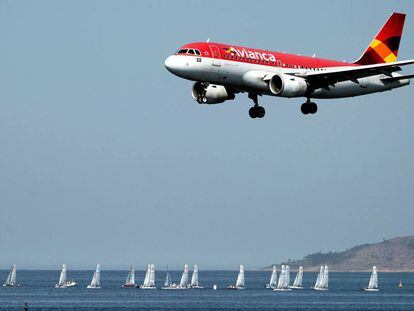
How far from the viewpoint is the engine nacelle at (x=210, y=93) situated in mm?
92500

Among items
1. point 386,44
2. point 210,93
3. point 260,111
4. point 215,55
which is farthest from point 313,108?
point 215,55

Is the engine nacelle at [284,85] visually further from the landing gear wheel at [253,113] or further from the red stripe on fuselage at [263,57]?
the landing gear wheel at [253,113]

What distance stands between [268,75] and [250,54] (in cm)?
258

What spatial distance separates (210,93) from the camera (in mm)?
92438

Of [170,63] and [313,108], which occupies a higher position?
[313,108]

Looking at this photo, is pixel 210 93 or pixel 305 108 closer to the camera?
pixel 210 93

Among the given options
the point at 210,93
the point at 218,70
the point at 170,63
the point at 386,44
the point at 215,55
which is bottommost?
the point at 210,93

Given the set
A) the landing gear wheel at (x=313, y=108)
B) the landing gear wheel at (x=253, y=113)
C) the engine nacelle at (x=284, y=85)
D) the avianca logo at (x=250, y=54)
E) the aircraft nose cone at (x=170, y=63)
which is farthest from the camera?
the landing gear wheel at (x=313, y=108)

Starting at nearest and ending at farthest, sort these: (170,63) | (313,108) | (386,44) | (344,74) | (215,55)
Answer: (170,63) → (215,55) → (344,74) → (313,108) → (386,44)

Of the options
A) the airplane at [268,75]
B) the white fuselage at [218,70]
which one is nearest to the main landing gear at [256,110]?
the airplane at [268,75]

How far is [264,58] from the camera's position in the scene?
93.6 metres

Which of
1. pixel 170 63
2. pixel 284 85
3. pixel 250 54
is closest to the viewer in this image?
pixel 170 63

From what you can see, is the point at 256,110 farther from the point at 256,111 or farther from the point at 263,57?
the point at 263,57

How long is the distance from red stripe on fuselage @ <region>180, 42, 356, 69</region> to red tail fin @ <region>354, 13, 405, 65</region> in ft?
26.1
